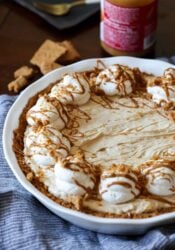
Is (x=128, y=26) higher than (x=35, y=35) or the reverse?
higher

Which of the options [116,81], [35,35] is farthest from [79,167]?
[35,35]

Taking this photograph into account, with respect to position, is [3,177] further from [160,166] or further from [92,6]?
[92,6]

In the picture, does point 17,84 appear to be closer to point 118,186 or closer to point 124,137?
point 124,137

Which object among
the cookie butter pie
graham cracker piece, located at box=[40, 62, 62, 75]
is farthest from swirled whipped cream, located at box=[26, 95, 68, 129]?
graham cracker piece, located at box=[40, 62, 62, 75]

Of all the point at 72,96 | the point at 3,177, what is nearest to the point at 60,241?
the point at 3,177

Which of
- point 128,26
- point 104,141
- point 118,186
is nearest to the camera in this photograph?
point 118,186

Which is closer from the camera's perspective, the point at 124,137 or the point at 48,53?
the point at 124,137

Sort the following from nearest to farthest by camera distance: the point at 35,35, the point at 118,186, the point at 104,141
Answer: the point at 118,186 < the point at 104,141 < the point at 35,35

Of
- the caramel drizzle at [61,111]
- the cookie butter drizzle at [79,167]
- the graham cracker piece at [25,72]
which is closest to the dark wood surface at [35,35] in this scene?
the graham cracker piece at [25,72]
